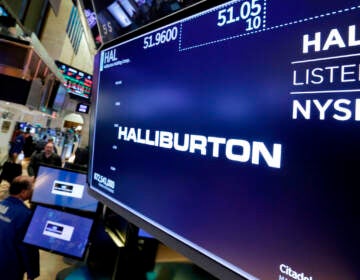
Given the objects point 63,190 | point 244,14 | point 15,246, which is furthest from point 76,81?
point 244,14

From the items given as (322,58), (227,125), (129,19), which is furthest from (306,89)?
(129,19)

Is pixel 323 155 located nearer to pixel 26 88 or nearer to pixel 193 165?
pixel 193 165

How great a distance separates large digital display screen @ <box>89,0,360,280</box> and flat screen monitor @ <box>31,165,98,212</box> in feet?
3.88

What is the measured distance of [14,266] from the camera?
5.96ft

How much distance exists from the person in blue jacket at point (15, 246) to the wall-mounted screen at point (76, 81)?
11.8 meters

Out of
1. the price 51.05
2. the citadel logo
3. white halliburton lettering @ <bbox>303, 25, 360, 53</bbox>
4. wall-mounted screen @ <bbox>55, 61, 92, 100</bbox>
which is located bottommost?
the citadel logo

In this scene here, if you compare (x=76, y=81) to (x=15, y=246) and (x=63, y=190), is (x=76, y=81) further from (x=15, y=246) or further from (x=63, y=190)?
(x=15, y=246)

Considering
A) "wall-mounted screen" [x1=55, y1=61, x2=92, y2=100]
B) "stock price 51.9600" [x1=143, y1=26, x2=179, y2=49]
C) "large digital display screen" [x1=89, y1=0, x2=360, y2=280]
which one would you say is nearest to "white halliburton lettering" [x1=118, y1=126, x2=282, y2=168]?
"large digital display screen" [x1=89, y1=0, x2=360, y2=280]

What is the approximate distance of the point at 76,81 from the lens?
13.1 m

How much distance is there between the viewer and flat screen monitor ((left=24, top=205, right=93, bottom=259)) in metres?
1.70

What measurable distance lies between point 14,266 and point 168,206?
1.71 meters

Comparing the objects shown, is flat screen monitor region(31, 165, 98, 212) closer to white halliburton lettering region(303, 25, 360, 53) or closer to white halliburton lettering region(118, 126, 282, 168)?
white halliburton lettering region(118, 126, 282, 168)

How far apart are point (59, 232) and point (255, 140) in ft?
5.53

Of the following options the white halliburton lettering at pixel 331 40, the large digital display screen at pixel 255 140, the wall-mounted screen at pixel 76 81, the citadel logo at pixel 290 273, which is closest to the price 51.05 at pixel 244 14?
the large digital display screen at pixel 255 140
